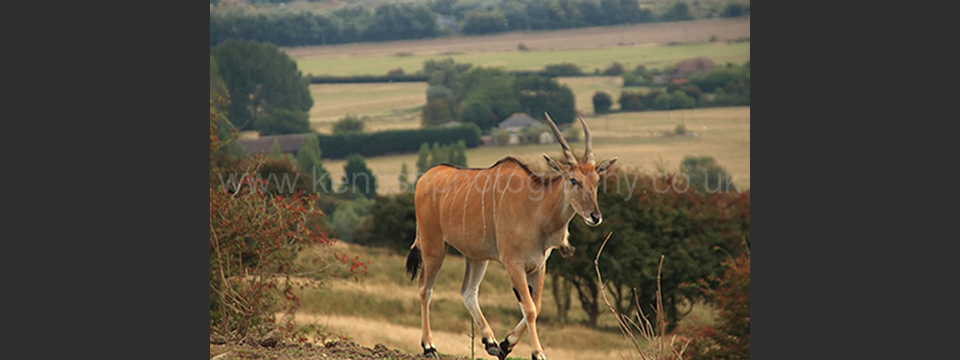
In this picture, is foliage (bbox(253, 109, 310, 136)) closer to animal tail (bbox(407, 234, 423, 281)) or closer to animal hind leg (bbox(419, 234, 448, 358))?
animal tail (bbox(407, 234, 423, 281))

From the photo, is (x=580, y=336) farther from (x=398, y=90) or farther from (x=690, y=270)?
(x=398, y=90)

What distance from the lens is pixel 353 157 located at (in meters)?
28.5

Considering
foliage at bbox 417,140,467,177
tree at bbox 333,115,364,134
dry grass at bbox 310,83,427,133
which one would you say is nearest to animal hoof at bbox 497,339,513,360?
foliage at bbox 417,140,467,177

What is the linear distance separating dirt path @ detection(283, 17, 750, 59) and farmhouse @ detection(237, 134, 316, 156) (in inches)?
106

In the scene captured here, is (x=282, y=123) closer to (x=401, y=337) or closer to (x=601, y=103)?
(x=601, y=103)

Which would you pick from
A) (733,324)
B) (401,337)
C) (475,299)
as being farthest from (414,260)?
(401,337)

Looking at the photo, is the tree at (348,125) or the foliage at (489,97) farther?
the tree at (348,125)

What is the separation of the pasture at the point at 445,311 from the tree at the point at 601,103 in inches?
146

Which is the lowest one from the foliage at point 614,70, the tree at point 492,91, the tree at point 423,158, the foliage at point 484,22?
the tree at point 423,158

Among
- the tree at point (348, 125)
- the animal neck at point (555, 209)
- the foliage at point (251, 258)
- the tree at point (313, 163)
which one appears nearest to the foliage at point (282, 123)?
the tree at point (313, 163)

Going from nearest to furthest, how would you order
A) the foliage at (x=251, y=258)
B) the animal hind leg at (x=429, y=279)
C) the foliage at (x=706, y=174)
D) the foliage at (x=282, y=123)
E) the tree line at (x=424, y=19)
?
1. the animal hind leg at (x=429, y=279)
2. the foliage at (x=251, y=258)
3. the foliage at (x=706, y=174)
4. the tree line at (x=424, y=19)
5. the foliage at (x=282, y=123)

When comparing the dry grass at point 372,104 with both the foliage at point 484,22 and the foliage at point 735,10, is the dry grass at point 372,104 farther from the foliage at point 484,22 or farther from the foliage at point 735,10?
the foliage at point 735,10

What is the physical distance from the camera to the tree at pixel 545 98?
88.1 feet

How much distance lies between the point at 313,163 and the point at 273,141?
4.03ft
